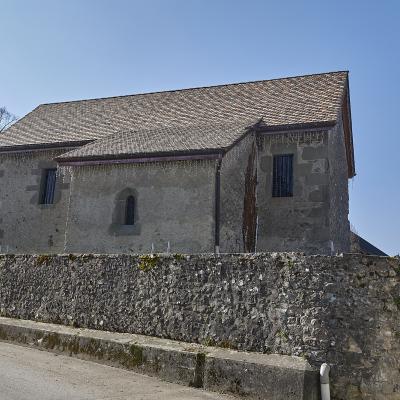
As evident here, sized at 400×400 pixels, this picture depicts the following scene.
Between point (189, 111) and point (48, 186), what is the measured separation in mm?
6469

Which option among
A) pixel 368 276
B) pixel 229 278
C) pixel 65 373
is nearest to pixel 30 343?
pixel 65 373

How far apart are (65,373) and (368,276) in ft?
15.6

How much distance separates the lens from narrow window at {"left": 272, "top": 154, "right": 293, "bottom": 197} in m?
16.1

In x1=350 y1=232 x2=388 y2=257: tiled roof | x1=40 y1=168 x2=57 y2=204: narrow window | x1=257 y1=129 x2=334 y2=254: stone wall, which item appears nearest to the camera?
x1=257 y1=129 x2=334 y2=254: stone wall

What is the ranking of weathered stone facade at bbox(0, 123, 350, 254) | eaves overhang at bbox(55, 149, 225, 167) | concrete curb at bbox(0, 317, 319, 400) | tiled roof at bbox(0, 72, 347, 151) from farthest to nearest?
1. tiled roof at bbox(0, 72, 347, 151)
2. weathered stone facade at bbox(0, 123, 350, 254)
3. eaves overhang at bbox(55, 149, 225, 167)
4. concrete curb at bbox(0, 317, 319, 400)

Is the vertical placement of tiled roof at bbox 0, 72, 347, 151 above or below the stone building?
above

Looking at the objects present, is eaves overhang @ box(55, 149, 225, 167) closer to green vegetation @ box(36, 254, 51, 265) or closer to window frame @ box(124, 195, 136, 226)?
window frame @ box(124, 195, 136, 226)

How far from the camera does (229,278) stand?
290 inches

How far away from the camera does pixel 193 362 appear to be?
6.98 meters

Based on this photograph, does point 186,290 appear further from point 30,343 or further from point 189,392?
point 30,343

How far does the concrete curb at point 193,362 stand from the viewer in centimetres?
613

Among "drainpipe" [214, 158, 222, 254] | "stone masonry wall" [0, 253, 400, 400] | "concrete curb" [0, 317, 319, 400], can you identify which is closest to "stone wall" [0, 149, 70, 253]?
"drainpipe" [214, 158, 222, 254]

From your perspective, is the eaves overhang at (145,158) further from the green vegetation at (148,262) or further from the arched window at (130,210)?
the green vegetation at (148,262)

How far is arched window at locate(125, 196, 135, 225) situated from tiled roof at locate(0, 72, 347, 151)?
5.88 feet
